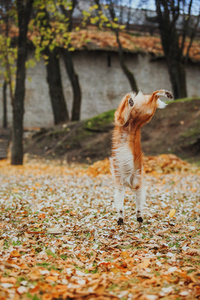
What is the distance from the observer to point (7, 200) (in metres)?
6.69

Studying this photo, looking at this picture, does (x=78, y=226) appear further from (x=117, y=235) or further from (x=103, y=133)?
(x=103, y=133)

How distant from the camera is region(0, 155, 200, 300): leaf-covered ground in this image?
3.10 metres

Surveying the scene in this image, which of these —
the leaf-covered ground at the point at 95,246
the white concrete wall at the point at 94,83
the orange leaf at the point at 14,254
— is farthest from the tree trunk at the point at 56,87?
the orange leaf at the point at 14,254

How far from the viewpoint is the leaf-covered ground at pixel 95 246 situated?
10.2ft

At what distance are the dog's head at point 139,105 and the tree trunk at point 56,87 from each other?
13898mm

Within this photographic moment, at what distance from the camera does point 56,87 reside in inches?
709

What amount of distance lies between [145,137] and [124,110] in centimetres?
1021

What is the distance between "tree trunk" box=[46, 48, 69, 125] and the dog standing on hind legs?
1373cm

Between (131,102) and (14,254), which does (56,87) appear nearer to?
(131,102)

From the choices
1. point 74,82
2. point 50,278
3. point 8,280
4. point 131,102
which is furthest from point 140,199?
point 74,82

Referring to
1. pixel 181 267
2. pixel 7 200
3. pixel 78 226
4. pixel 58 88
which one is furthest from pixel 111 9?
pixel 181 267

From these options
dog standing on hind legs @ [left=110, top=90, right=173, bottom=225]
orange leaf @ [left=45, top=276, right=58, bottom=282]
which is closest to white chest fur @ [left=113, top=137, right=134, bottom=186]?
dog standing on hind legs @ [left=110, top=90, right=173, bottom=225]

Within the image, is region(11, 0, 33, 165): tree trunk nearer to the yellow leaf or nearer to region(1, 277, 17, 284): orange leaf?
the yellow leaf

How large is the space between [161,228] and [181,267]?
1.34 m
